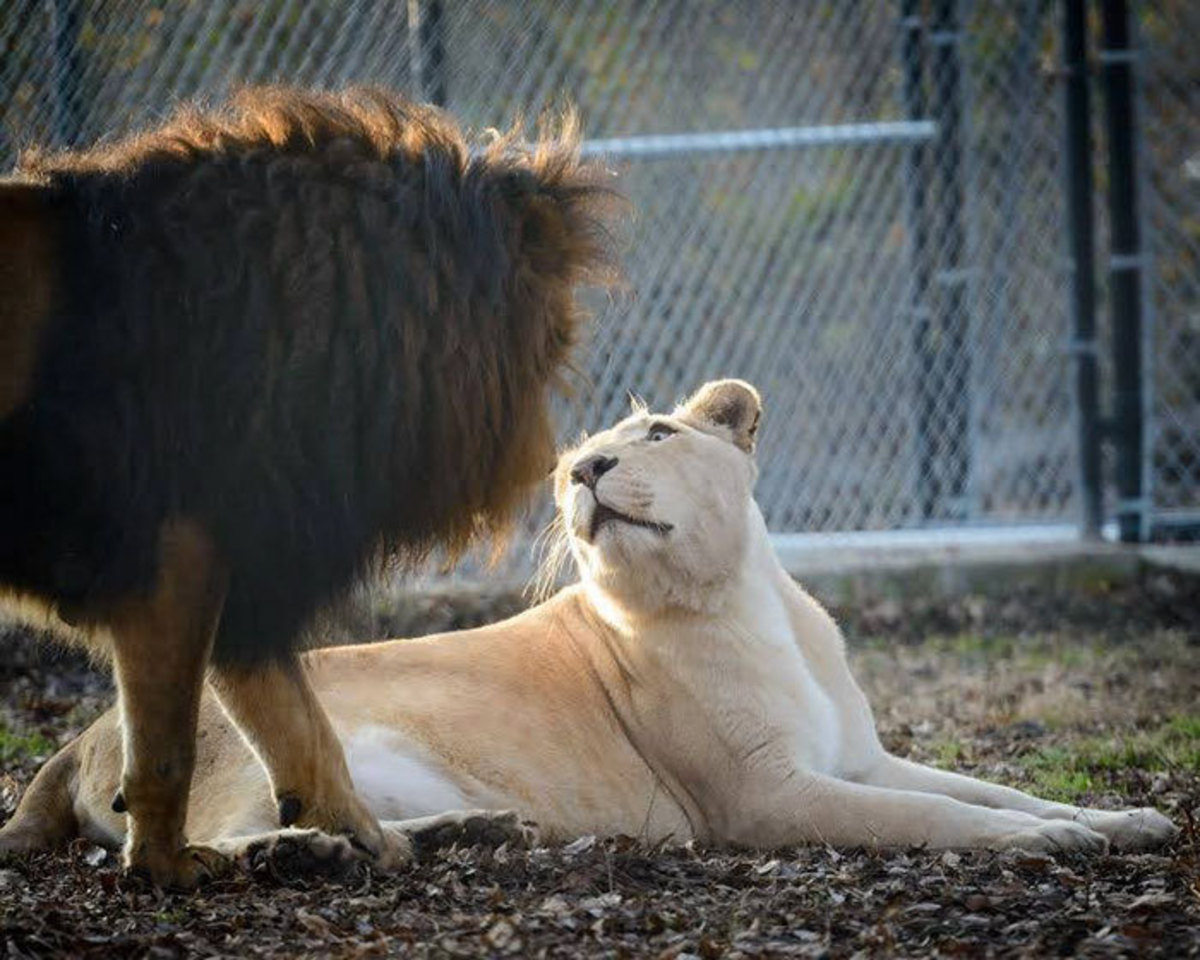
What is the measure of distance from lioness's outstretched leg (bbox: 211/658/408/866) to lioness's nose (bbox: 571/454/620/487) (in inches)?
37.3

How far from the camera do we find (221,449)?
12.9ft

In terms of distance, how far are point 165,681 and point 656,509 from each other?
1.42m

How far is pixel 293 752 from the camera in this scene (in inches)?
166

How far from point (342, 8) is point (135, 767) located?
480 centimetres

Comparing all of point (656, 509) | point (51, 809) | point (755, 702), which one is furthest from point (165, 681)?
point (755, 702)

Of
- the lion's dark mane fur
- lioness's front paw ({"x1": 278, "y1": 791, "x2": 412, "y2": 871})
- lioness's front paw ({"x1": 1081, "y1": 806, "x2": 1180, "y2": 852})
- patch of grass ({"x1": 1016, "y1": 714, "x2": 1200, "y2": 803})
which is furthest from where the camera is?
patch of grass ({"x1": 1016, "y1": 714, "x2": 1200, "y2": 803})

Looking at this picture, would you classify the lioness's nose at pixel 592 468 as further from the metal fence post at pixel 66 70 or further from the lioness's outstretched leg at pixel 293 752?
the metal fence post at pixel 66 70

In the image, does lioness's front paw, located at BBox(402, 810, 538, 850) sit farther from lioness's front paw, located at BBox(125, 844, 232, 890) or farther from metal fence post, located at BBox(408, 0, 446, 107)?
metal fence post, located at BBox(408, 0, 446, 107)

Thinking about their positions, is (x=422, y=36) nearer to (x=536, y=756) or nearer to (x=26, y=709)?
(x=26, y=709)

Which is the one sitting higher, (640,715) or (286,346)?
(286,346)

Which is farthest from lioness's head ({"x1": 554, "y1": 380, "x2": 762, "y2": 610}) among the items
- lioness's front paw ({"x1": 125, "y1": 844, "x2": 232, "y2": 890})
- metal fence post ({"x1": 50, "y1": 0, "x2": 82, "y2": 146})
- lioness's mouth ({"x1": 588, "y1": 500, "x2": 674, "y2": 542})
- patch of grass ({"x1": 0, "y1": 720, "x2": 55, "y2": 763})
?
metal fence post ({"x1": 50, "y1": 0, "x2": 82, "y2": 146})

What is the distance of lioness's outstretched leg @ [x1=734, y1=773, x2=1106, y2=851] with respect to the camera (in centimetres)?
434

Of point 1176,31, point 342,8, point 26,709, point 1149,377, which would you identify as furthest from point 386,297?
point 1176,31

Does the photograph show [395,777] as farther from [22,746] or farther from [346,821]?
[22,746]
